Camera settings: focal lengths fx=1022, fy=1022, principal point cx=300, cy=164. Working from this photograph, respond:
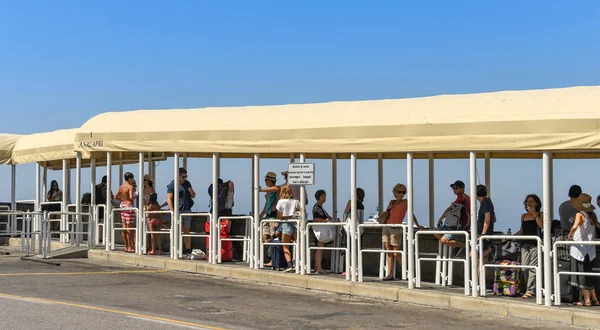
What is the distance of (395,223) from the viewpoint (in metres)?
17.3

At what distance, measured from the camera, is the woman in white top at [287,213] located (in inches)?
735

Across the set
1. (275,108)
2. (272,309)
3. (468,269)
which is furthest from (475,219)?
(275,108)

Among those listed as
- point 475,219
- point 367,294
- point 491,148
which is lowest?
point 367,294

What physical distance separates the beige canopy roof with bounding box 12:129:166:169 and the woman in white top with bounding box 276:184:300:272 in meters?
8.04

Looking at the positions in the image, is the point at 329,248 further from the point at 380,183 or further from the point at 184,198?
the point at 184,198

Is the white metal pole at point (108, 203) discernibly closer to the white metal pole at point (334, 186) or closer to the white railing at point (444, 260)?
the white metal pole at point (334, 186)

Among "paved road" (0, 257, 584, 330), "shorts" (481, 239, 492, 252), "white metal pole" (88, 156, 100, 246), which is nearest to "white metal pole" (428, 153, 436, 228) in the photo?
"paved road" (0, 257, 584, 330)

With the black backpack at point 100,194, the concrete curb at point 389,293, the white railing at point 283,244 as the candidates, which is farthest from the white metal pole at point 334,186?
the black backpack at point 100,194

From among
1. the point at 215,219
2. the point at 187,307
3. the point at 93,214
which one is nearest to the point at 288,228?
the point at 215,219

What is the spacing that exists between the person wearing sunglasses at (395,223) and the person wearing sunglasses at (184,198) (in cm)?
545

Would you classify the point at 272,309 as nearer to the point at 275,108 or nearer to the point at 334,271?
the point at 334,271

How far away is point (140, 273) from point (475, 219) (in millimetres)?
7195

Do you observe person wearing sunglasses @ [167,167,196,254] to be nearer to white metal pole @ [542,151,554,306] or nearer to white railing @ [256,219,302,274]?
white railing @ [256,219,302,274]

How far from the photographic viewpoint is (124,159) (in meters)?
28.5
